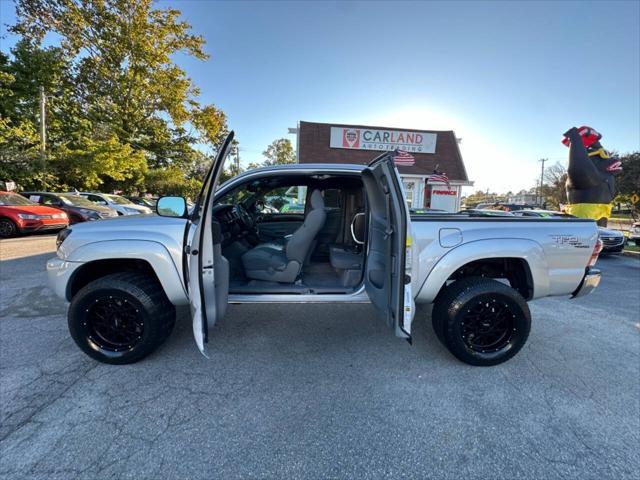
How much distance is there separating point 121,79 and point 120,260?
22891mm

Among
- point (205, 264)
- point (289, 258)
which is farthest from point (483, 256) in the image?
point (205, 264)

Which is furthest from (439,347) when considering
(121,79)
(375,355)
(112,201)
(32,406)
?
(121,79)

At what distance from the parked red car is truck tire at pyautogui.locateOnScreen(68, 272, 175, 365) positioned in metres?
8.85

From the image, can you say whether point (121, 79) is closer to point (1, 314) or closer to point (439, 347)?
point (1, 314)

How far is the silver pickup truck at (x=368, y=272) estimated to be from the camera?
2328mm

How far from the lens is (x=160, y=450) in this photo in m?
1.78

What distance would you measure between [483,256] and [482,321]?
58 centimetres

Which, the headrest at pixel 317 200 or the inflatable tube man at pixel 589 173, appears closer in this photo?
the headrest at pixel 317 200

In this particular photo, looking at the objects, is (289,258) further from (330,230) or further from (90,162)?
(90,162)

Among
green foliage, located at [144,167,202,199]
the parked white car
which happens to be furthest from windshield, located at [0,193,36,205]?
green foliage, located at [144,167,202,199]

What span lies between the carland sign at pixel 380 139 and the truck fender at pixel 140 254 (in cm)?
1725

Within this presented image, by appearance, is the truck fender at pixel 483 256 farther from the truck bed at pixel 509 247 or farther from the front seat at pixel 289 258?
the front seat at pixel 289 258

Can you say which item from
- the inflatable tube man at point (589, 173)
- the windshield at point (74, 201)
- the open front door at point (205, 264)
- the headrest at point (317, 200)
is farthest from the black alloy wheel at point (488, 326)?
the windshield at point (74, 201)

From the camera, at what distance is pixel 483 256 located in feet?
8.63
